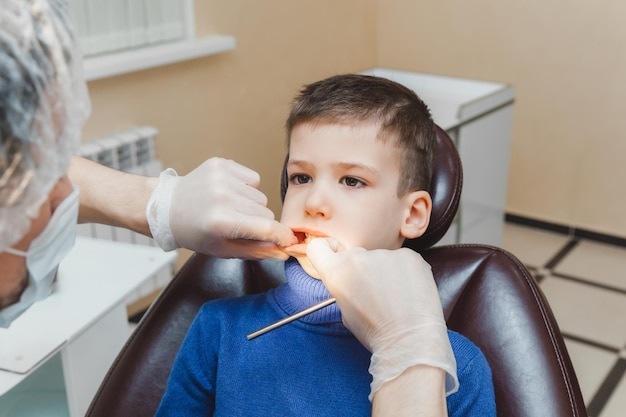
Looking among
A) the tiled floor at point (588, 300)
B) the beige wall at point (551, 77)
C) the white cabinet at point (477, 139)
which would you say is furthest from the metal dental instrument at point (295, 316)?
the beige wall at point (551, 77)

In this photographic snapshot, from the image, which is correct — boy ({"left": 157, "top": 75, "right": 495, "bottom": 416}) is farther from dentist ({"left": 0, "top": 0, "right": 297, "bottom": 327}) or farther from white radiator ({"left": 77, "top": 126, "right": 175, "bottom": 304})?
white radiator ({"left": 77, "top": 126, "right": 175, "bottom": 304})

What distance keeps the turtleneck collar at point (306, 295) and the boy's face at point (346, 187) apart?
78 millimetres

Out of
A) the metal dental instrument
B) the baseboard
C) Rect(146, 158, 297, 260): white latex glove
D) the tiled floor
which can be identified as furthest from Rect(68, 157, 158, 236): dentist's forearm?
the baseboard

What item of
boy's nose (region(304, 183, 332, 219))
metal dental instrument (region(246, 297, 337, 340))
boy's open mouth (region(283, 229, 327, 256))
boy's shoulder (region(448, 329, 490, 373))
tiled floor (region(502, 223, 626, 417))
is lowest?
tiled floor (region(502, 223, 626, 417))

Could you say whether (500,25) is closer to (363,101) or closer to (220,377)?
(363,101)

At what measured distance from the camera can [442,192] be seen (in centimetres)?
141

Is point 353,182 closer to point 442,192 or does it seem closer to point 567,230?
point 442,192

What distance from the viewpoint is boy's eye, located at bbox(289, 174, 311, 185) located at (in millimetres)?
1370

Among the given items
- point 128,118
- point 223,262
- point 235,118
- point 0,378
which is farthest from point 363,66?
point 0,378

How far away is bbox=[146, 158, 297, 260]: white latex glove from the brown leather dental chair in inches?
5.2

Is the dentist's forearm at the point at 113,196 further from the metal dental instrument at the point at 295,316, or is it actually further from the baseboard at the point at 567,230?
the baseboard at the point at 567,230

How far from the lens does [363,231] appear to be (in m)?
1.31

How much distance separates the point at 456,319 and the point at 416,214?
0.22m

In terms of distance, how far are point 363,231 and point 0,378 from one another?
2.28ft
